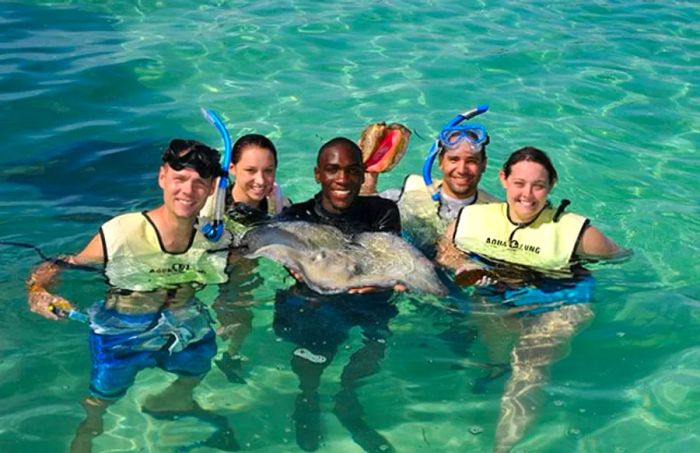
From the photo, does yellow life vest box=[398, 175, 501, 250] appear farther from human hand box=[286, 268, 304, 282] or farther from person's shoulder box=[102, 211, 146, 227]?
person's shoulder box=[102, 211, 146, 227]

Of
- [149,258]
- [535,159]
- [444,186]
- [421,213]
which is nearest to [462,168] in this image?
[444,186]

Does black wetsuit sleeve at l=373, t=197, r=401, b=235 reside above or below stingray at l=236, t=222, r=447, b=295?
above

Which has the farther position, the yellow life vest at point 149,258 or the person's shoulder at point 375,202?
the person's shoulder at point 375,202

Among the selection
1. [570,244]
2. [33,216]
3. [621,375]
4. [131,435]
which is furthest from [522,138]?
[131,435]

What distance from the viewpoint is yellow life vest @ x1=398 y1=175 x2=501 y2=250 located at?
588 cm

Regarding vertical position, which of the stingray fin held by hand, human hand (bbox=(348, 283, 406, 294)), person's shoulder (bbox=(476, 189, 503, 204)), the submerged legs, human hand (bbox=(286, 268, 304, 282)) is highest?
the stingray fin held by hand

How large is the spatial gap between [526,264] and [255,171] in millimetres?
1790

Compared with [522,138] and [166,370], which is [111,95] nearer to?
[522,138]

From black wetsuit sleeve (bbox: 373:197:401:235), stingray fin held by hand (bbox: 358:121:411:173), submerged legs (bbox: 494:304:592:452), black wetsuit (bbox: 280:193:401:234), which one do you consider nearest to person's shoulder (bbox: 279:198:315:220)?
black wetsuit (bbox: 280:193:401:234)

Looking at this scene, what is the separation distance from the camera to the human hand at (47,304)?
13.8 feet

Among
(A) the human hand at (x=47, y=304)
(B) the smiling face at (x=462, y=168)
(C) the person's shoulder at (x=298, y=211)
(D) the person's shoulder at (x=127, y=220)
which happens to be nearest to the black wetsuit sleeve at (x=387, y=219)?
(C) the person's shoulder at (x=298, y=211)

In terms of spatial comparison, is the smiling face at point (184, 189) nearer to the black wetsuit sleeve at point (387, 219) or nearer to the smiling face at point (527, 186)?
the black wetsuit sleeve at point (387, 219)

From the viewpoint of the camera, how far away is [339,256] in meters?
5.00

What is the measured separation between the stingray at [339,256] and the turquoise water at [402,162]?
12.6 inches
